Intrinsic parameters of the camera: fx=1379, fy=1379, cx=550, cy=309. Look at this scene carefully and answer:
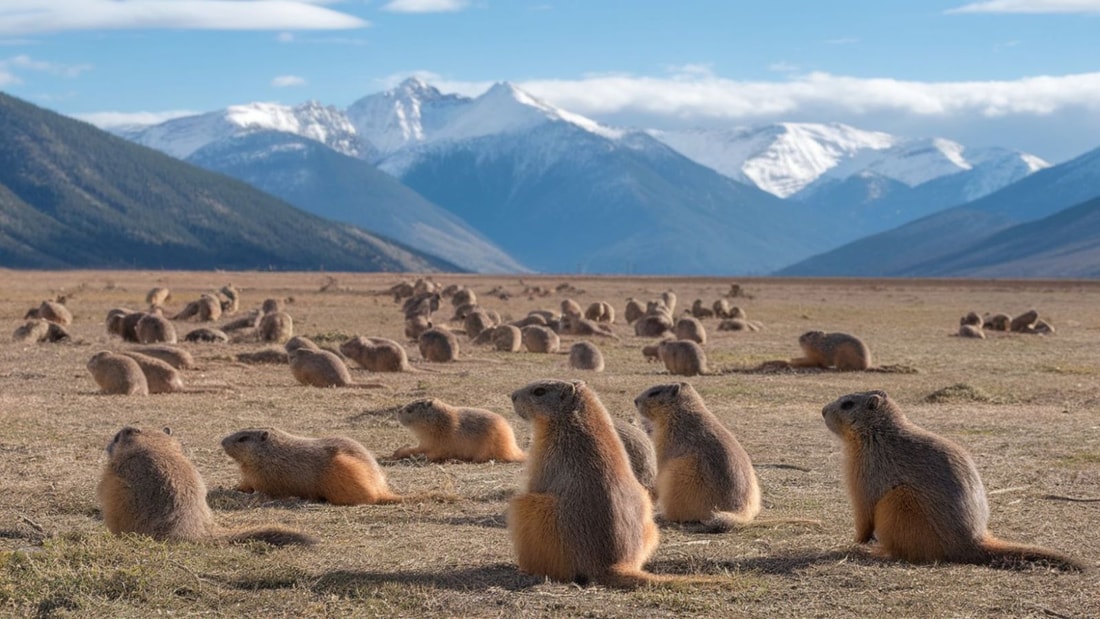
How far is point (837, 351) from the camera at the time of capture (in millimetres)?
30109

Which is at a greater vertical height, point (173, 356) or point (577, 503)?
point (577, 503)

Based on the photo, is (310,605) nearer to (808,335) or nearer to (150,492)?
(150,492)

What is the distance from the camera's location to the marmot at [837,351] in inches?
1186

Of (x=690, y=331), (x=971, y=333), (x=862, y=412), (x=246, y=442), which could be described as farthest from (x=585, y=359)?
(x=862, y=412)

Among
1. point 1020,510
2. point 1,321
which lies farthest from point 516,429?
point 1,321

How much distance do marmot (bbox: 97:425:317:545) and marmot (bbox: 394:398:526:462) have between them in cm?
535

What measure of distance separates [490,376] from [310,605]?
18.3 meters

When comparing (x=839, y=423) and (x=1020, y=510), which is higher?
(x=839, y=423)

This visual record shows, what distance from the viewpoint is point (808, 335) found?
30562 millimetres

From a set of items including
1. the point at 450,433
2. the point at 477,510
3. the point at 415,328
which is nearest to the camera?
the point at 477,510

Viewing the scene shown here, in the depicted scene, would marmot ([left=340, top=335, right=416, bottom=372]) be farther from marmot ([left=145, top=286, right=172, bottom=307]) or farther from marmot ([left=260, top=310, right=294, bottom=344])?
marmot ([left=145, top=286, right=172, bottom=307])

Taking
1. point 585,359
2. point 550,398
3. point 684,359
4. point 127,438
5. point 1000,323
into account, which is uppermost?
point 550,398

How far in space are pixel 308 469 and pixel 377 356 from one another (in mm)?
14565

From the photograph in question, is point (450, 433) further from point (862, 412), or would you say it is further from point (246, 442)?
point (862, 412)
